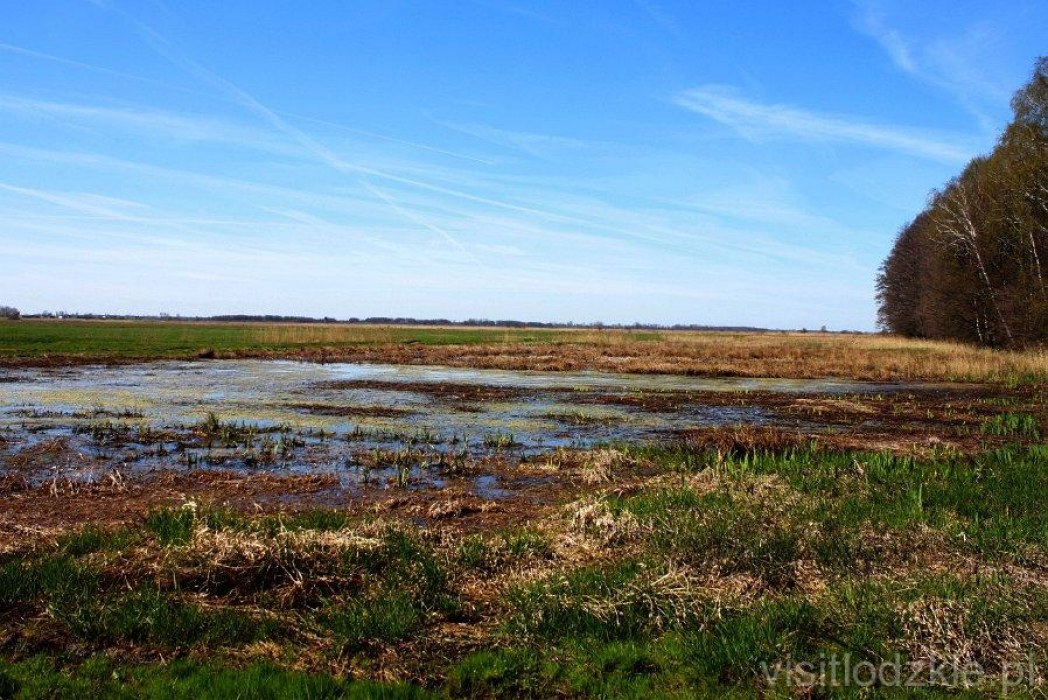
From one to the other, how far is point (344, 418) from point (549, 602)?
49.6 feet

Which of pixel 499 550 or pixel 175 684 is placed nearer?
pixel 175 684

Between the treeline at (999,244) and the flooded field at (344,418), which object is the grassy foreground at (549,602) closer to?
the flooded field at (344,418)

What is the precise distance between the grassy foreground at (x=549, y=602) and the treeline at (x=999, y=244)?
37.7 m

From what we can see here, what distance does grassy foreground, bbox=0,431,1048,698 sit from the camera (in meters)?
5.08

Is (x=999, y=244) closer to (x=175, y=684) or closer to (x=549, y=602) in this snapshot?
(x=549, y=602)

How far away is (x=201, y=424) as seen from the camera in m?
18.0

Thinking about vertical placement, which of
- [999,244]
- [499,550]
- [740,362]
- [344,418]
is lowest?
[344,418]

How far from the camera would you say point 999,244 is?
46.2 m

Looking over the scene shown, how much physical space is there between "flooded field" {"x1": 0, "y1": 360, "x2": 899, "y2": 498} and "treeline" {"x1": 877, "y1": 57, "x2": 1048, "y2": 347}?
15383 millimetres

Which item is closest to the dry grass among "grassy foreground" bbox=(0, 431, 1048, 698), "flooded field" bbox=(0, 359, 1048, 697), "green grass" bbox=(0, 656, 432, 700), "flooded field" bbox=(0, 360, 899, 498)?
"flooded field" bbox=(0, 360, 899, 498)

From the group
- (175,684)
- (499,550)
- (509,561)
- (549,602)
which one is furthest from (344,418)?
(175,684)

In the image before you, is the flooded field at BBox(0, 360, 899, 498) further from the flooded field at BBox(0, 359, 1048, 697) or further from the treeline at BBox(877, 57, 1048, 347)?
the treeline at BBox(877, 57, 1048, 347)

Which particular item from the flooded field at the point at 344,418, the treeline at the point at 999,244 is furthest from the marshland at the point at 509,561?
the treeline at the point at 999,244

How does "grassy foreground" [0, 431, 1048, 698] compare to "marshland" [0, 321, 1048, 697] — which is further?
"marshland" [0, 321, 1048, 697]
